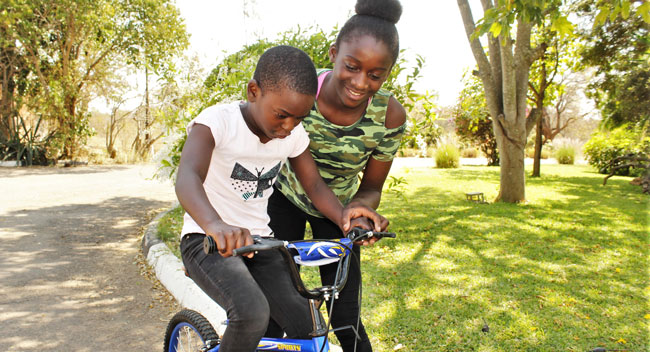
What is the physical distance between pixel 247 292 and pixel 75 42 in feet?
60.7

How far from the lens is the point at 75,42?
677 inches

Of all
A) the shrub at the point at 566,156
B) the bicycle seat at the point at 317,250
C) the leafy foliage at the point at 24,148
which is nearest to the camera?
the bicycle seat at the point at 317,250

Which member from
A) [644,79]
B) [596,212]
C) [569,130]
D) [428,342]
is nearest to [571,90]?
[569,130]

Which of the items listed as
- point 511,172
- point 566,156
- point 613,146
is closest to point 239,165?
point 511,172

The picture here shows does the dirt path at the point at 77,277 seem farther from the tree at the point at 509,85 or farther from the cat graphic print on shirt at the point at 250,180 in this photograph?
the tree at the point at 509,85

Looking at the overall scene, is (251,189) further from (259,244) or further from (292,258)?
(259,244)

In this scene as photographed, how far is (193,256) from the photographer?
6.65 feet

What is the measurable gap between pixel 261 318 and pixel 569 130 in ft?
167

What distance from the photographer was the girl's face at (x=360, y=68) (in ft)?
7.02

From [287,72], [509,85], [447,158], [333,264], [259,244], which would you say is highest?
[509,85]

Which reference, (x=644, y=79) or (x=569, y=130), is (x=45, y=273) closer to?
(x=644, y=79)

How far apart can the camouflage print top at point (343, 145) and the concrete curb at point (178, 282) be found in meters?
1.53

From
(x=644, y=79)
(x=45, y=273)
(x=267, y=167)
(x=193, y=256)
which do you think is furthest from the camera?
(x=644, y=79)

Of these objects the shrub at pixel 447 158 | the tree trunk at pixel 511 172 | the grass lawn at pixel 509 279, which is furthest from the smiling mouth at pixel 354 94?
the shrub at pixel 447 158
